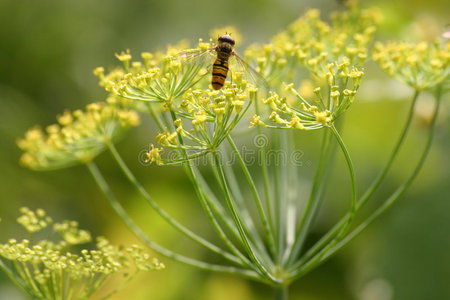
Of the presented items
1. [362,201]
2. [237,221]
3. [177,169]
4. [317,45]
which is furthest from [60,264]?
[177,169]

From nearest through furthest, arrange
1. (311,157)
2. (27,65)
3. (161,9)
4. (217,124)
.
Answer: (217,124) → (311,157) → (27,65) → (161,9)

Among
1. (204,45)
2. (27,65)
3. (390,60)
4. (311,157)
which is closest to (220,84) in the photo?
(204,45)

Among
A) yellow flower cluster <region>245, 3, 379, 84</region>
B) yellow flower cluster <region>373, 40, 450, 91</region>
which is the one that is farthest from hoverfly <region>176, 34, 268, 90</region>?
yellow flower cluster <region>373, 40, 450, 91</region>

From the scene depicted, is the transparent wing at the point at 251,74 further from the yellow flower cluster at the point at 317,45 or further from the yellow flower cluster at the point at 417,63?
the yellow flower cluster at the point at 417,63

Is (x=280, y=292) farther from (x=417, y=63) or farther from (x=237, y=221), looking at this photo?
(x=417, y=63)

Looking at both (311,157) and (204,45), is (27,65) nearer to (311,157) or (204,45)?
(311,157)
